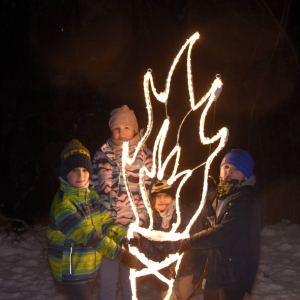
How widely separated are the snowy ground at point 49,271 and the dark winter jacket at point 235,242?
3.81 ft

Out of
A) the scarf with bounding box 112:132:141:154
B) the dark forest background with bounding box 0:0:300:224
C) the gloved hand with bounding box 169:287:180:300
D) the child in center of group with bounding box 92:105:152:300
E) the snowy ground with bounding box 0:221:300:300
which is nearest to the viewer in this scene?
the gloved hand with bounding box 169:287:180:300

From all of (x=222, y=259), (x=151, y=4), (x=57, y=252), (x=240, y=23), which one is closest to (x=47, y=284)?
(x=57, y=252)

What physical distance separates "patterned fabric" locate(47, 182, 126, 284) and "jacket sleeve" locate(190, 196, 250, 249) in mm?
598

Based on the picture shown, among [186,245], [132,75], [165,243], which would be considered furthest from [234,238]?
[132,75]

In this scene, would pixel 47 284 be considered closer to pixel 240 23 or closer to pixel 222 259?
pixel 222 259

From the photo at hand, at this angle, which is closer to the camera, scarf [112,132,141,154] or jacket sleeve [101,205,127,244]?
jacket sleeve [101,205,127,244]

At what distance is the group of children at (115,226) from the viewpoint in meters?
2.12

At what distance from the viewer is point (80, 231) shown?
213 centimetres

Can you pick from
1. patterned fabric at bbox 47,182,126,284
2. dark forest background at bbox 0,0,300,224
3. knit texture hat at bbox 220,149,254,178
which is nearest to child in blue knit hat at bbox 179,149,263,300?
knit texture hat at bbox 220,149,254,178

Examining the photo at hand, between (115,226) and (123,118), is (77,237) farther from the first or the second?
(123,118)

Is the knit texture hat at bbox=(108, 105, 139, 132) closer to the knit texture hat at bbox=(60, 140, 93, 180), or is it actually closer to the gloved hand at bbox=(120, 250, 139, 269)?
the knit texture hat at bbox=(60, 140, 93, 180)

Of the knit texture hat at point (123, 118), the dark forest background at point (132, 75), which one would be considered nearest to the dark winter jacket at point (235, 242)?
the knit texture hat at point (123, 118)

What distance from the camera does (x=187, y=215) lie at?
2.58 metres

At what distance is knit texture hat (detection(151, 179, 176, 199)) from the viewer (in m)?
2.58
